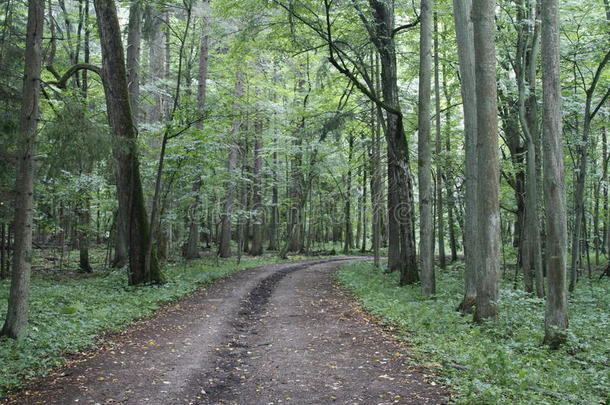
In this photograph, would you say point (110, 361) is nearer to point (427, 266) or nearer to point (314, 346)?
point (314, 346)

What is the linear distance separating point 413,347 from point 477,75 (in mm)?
4790

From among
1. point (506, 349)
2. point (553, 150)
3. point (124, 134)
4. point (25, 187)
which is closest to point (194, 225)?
point (124, 134)

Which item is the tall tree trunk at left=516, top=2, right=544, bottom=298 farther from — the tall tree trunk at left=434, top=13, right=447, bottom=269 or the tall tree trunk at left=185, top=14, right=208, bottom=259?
the tall tree trunk at left=185, top=14, right=208, bottom=259

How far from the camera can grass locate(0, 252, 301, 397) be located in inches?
230

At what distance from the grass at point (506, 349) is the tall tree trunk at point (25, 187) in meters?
5.86

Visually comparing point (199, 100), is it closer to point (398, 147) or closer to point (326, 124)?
point (326, 124)

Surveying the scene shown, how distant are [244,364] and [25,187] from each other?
4138mm

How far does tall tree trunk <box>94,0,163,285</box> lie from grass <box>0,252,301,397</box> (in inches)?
28.0

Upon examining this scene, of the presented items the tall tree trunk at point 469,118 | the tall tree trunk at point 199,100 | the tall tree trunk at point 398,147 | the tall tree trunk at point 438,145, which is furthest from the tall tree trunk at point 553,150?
the tall tree trunk at point 199,100

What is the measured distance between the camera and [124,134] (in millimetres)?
12188

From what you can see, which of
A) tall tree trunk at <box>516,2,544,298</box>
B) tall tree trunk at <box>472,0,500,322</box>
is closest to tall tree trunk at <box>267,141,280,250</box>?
tall tree trunk at <box>516,2,544,298</box>

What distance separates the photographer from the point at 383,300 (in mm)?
10938

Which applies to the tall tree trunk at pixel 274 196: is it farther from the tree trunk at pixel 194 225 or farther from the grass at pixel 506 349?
the grass at pixel 506 349

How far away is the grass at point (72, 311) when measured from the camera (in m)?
5.85
